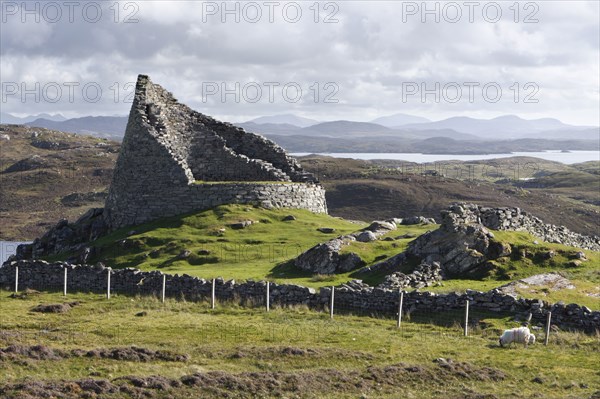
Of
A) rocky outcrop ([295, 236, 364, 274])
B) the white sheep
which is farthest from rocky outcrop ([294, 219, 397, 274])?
the white sheep

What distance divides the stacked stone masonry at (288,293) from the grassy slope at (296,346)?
1.12 m

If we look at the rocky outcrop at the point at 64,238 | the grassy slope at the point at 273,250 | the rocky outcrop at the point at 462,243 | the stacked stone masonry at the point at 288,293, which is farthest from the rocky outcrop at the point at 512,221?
the rocky outcrop at the point at 64,238

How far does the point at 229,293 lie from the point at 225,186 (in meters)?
21.1

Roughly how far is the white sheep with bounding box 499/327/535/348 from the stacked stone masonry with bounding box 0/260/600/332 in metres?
2.95

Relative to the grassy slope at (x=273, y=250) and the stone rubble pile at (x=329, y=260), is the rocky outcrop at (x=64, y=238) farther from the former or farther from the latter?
the stone rubble pile at (x=329, y=260)

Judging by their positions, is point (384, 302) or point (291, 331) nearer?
point (291, 331)

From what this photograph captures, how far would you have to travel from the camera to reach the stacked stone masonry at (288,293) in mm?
29172

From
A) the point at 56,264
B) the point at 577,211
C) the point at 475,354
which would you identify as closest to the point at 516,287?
the point at 475,354

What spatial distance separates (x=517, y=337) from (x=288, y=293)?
10812 mm

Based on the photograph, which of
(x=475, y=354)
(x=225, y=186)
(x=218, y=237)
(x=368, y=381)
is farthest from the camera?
(x=225, y=186)

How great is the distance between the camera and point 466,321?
28.0 m

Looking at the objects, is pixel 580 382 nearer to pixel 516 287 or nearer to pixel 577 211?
pixel 516 287

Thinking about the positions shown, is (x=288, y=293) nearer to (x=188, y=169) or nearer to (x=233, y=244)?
(x=233, y=244)

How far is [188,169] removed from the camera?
56500 millimetres
